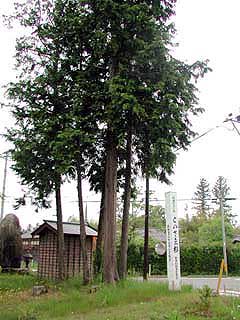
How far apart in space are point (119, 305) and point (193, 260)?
75.5 ft

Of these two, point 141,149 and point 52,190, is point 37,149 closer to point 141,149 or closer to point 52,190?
point 52,190

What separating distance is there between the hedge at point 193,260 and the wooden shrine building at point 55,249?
1117 centimetres

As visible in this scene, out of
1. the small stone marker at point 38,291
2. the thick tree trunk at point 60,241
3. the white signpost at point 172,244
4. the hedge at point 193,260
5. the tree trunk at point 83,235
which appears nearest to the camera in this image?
the white signpost at point 172,244

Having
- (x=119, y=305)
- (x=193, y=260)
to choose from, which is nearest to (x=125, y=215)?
(x=119, y=305)

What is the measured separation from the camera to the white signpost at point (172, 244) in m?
11.7

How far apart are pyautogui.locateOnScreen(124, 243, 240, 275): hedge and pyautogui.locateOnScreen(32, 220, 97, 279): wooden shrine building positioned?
36.7 ft

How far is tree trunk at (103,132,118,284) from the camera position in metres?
13.1

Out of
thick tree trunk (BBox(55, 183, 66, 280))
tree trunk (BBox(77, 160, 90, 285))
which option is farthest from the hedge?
tree trunk (BBox(77, 160, 90, 285))

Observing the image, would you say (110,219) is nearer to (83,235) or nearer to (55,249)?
(83,235)

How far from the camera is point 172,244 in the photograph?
1184cm

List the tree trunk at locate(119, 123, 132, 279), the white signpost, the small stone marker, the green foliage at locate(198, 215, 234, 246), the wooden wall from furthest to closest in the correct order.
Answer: the green foliage at locate(198, 215, 234, 246) → the wooden wall → the tree trunk at locate(119, 123, 132, 279) → the small stone marker → the white signpost

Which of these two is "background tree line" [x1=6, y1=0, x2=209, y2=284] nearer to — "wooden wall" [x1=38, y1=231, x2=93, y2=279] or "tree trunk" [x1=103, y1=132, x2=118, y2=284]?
"tree trunk" [x1=103, y1=132, x2=118, y2=284]

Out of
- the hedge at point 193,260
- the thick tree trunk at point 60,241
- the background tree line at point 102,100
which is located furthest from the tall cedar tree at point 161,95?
the hedge at point 193,260

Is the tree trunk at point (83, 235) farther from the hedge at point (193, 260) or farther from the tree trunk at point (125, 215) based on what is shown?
the hedge at point (193, 260)
